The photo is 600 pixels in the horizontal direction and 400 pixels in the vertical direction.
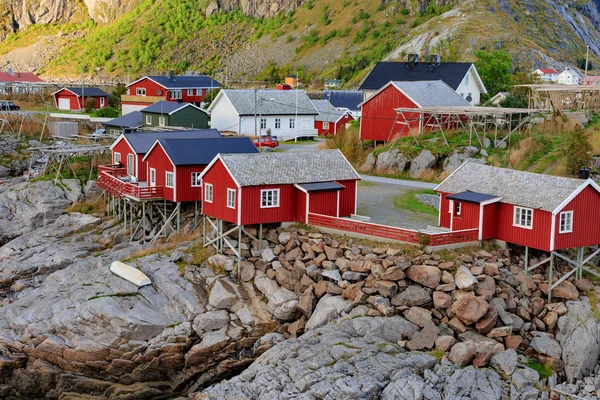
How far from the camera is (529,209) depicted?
95.9 ft

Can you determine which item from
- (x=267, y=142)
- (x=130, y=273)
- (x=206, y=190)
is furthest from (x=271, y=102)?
(x=130, y=273)

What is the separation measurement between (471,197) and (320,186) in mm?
6472

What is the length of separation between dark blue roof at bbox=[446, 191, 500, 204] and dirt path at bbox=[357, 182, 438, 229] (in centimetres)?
257

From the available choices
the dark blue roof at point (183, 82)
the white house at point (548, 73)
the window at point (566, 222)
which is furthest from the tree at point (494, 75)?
the window at point (566, 222)

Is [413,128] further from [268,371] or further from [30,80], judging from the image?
[30,80]

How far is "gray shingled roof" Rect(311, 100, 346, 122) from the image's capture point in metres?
65.3

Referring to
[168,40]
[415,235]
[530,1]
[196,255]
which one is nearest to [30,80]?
[168,40]

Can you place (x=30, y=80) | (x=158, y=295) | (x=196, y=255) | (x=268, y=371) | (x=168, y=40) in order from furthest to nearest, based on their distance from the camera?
(x=168, y=40), (x=30, y=80), (x=196, y=255), (x=158, y=295), (x=268, y=371)

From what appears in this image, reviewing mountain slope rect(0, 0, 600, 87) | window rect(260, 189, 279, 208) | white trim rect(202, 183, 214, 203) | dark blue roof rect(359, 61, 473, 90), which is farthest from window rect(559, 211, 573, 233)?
mountain slope rect(0, 0, 600, 87)

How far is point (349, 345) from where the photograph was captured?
25.9m

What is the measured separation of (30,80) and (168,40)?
4941cm

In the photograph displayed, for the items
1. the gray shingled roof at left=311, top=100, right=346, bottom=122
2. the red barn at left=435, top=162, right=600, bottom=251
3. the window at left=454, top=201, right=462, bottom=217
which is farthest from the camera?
the gray shingled roof at left=311, top=100, right=346, bottom=122

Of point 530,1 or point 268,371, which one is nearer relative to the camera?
point 268,371

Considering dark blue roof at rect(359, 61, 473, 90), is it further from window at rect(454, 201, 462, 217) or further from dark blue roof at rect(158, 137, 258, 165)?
window at rect(454, 201, 462, 217)
